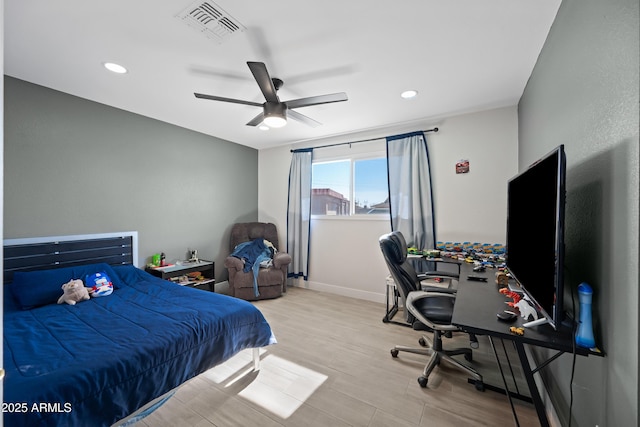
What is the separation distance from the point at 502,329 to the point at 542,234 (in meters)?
0.49

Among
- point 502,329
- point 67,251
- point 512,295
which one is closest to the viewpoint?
point 502,329

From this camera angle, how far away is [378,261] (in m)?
3.83

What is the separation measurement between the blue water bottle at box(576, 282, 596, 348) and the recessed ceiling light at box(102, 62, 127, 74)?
130 inches

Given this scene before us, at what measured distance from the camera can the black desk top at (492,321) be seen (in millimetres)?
1128

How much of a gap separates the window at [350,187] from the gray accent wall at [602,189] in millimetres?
2383

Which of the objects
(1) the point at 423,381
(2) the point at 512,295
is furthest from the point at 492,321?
(1) the point at 423,381

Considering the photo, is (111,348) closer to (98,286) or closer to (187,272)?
(98,286)

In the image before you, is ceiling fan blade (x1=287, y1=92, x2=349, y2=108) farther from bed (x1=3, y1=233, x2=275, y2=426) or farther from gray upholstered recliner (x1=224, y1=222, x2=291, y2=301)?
gray upholstered recliner (x1=224, y1=222, x2=291, y2=301)

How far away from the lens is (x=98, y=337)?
5.40 ft

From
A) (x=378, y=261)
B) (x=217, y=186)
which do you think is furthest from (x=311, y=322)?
(x=217, y=186)

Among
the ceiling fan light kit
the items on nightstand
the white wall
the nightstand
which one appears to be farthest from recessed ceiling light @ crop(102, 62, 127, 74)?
the white wall

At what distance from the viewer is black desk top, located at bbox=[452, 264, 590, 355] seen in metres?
1.13

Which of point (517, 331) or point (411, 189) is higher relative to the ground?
point (411, 189)

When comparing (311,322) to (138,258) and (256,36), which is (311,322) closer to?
(138,258)
